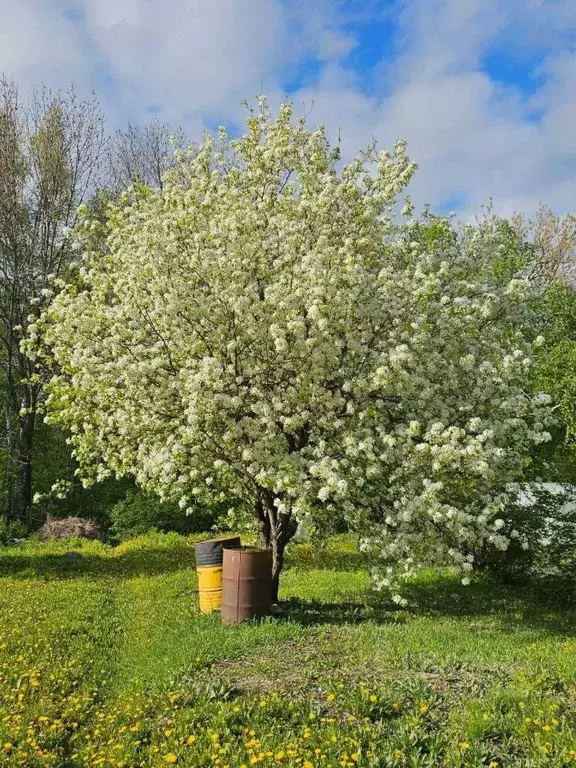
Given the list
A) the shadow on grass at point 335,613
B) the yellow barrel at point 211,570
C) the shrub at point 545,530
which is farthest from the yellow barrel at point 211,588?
the shrub at point 545,530

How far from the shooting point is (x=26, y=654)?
965 cm

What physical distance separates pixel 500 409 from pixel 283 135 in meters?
6.25

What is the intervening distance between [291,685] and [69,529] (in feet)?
63.7

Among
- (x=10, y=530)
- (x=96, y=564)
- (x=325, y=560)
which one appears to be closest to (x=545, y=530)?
(x=325, y=560)

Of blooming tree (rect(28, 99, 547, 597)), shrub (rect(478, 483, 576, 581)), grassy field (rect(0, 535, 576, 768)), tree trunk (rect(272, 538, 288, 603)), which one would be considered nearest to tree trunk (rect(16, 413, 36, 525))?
grassy field (rect(0, 535, 576, 768))

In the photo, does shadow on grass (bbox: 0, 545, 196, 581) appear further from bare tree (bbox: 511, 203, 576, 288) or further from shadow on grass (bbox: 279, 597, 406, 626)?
bare tree (bbox: 511, 203, 576, 288)

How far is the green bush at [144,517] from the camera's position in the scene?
2588 cm

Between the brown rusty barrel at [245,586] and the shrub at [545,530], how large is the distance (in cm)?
649

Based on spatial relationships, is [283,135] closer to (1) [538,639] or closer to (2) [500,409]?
(2) [500,409]

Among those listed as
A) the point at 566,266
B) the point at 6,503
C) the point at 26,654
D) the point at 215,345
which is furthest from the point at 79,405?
the point at 566,266

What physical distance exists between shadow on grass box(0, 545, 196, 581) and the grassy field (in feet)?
13.4

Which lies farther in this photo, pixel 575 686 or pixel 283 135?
pixel 283 135

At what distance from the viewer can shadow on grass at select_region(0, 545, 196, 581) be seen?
17984 mm

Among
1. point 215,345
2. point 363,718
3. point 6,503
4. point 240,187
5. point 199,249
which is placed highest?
point 240,187
